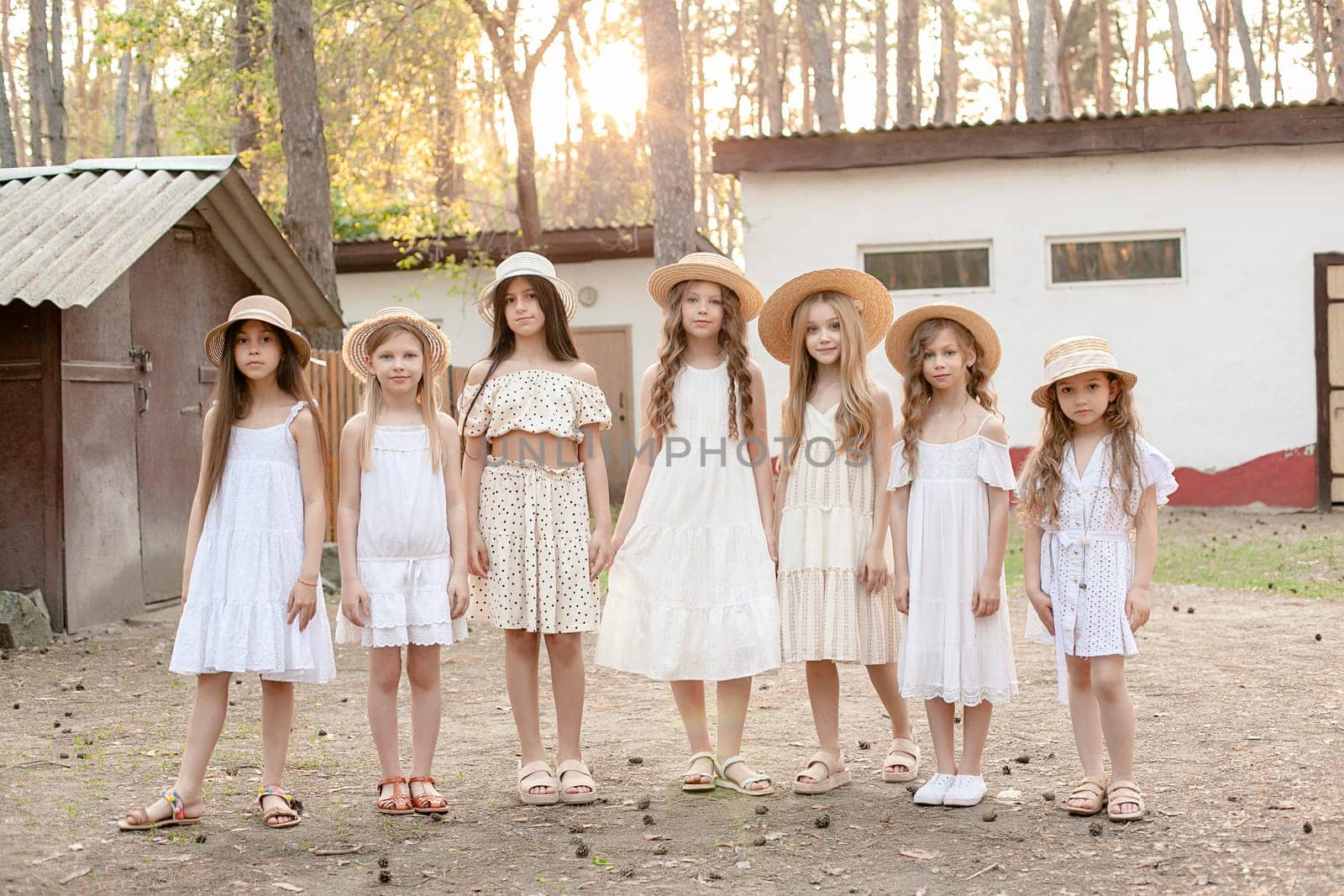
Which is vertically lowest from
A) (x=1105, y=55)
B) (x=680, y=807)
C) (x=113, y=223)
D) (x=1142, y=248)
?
(x=680, y=807)

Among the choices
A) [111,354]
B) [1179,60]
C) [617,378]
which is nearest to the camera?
[111,354]

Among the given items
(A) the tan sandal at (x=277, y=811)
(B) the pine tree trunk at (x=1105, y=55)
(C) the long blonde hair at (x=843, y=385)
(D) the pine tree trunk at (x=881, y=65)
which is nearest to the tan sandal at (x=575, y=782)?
(A) the tan sandal at (x=277, y=811)

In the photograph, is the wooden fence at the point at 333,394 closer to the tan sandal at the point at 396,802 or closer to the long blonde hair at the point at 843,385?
the tan sandal at the point at 396,802

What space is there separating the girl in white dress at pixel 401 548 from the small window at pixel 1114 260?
10.6 m

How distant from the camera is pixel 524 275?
4500 mm

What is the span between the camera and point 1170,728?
17.4ft

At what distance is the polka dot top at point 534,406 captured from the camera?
4434mm

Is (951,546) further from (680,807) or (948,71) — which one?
(948,71)

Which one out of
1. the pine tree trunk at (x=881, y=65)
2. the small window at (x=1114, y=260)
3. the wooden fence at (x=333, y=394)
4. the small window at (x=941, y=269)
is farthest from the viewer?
the pine tree trunk at (x=881, y=65)

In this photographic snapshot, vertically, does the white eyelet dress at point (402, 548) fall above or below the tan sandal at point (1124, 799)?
above

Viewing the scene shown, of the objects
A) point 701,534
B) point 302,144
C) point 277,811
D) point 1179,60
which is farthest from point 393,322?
point 1179,60

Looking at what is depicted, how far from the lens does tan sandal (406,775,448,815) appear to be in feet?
14.0

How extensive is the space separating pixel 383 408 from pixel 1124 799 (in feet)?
8.47

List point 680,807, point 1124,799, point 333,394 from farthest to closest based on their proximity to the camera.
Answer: point 333,394, point 680,807, point 1124,799
